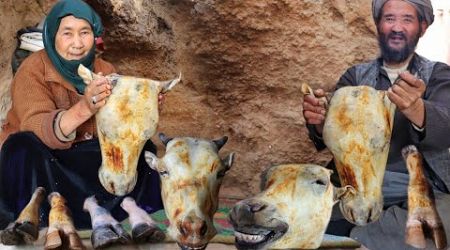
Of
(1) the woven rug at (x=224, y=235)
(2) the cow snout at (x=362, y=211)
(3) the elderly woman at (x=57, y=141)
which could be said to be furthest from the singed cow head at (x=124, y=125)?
(2) the cow snout at (x=362, y=211)

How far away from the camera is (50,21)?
9.32 ft

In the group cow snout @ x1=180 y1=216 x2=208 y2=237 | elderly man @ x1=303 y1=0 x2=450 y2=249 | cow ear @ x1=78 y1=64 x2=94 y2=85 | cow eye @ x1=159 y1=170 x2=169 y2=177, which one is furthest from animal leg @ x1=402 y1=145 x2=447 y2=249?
cow ear @ x1=78 y1=64 x2=94 y2=85

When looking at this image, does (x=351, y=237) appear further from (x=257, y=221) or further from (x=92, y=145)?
(x=92, y=145)

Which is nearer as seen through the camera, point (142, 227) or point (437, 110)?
point (437, 110)

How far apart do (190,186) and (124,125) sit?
1.04ft

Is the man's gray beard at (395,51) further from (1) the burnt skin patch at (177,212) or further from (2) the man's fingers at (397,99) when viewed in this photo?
(1) the burnt skin patch at (177,212)

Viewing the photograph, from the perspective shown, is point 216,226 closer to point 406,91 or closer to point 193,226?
point 193,226

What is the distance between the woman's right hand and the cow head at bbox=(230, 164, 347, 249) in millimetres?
601

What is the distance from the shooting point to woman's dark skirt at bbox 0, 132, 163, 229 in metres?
A: 2.83

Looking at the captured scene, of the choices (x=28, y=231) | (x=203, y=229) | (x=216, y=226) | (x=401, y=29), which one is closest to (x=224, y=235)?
(x=216, y=226)

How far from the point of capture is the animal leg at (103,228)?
9.17 feet

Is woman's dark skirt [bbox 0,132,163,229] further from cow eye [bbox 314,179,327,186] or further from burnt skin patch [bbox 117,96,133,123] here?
cow eye [bbox 314,179,327,186]

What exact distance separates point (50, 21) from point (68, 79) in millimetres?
225

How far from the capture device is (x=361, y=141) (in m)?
2.69
